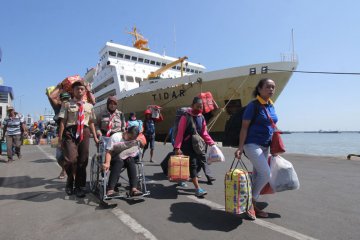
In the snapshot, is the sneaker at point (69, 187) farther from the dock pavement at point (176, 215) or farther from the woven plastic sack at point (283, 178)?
the woven plastic sack at point (283, 178)

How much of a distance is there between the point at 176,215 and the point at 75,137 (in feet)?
6.50

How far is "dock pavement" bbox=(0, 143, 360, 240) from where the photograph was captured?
2.48 m

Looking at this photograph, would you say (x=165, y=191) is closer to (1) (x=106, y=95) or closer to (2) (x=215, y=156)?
(2) (x=215, y=156)

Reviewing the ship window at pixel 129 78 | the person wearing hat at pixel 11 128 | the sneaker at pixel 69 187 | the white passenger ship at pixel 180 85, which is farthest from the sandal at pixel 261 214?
the ship window at pixel 129 78

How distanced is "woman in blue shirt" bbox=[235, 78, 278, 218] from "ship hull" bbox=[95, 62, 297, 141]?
34.6 feet

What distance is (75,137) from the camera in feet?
13.0

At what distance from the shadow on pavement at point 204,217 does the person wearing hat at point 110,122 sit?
1556mm

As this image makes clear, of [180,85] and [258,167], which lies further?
[180,85]

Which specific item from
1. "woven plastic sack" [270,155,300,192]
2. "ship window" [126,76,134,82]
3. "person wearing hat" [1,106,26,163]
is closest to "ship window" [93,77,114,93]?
"ship window" [126,76,134,82]

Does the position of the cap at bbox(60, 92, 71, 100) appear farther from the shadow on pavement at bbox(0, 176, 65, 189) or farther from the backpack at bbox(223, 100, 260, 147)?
the backpack at bbox(223, 100, 260, 147)

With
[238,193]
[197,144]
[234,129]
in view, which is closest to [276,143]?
[234,129]

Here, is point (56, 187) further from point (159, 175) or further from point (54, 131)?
point (54, 131)

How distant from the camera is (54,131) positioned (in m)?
18.9

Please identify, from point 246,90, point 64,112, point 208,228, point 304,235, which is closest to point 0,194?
point 64,112
